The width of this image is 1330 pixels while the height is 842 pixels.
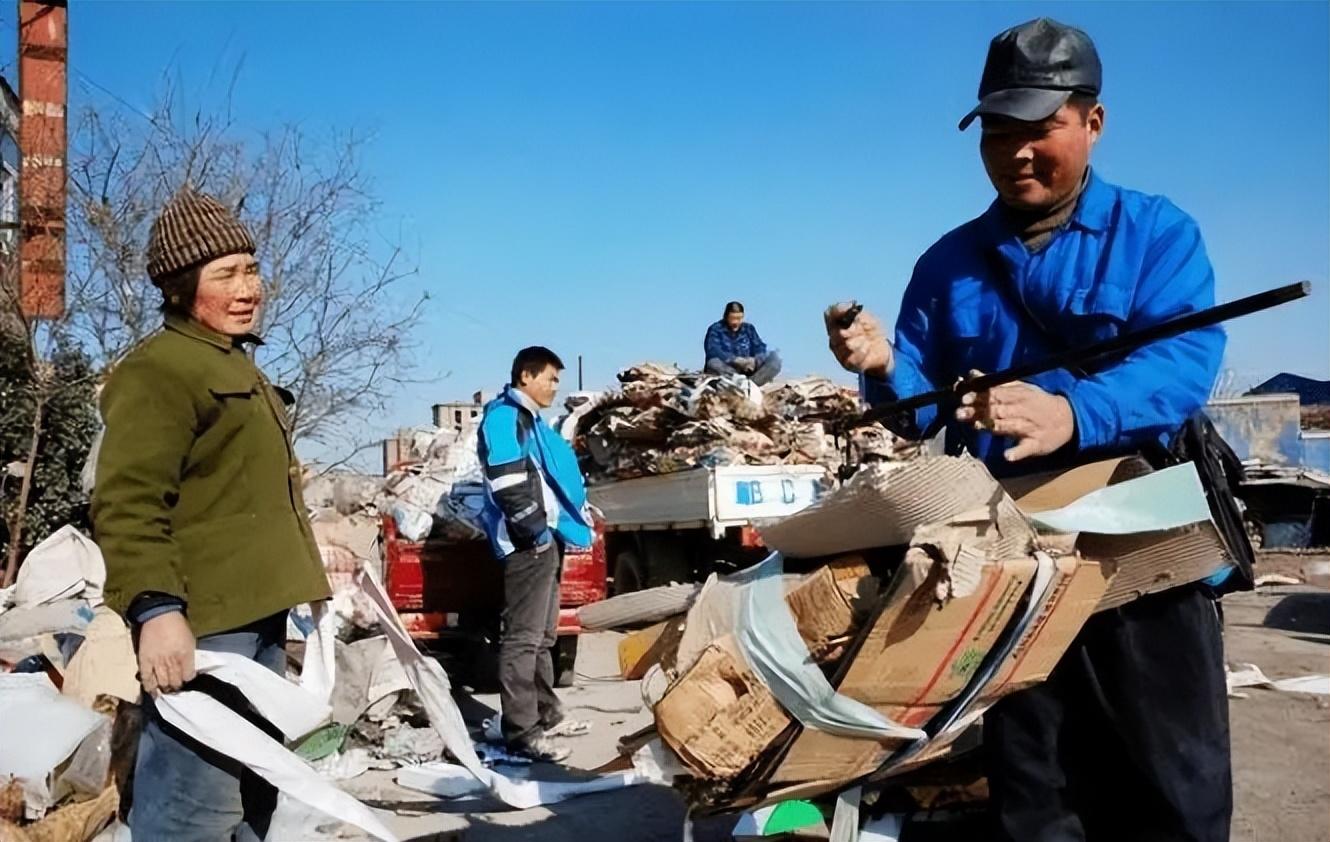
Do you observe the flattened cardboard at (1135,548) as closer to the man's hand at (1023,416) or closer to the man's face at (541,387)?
the man's hand at (1023,416)

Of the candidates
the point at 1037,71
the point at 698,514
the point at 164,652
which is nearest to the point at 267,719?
the point at 164,652

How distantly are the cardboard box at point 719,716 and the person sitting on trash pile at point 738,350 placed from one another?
10365 mm

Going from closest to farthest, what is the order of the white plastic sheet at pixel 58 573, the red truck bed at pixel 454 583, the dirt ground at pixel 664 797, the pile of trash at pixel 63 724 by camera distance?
the pile of trash at pixel 63 724
the dirt ground at pixel 664 797
the white plastic sheet at pixel 58 573
the red truck bed at pixel 454 583

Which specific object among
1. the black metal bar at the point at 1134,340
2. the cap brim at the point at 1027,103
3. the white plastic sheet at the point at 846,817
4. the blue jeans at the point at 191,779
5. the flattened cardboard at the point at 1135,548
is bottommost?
the white plastic sheet at the point at 846,817

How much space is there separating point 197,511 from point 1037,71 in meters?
2.08

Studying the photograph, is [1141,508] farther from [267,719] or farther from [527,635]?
[527,635]

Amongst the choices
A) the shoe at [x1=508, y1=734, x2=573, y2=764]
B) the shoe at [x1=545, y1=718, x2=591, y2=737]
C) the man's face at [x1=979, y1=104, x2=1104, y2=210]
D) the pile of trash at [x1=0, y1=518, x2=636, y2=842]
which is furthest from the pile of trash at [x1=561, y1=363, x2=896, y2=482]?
the man's face at [x1=979, y1=104, x2=1104, y2=210]

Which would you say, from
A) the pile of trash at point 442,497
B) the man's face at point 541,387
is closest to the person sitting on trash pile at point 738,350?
the pile of trash at point 442,497

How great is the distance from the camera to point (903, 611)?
1981mm

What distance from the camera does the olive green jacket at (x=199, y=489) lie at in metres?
2.47

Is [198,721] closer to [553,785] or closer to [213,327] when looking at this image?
[213,327]

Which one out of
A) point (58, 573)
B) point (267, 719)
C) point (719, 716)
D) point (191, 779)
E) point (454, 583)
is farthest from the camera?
point (454, 583)

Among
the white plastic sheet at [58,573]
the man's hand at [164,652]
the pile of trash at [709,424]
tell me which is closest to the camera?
the man's hand at [164,652]

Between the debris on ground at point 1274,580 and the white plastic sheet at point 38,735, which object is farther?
the debris on ground at point 1274,580
